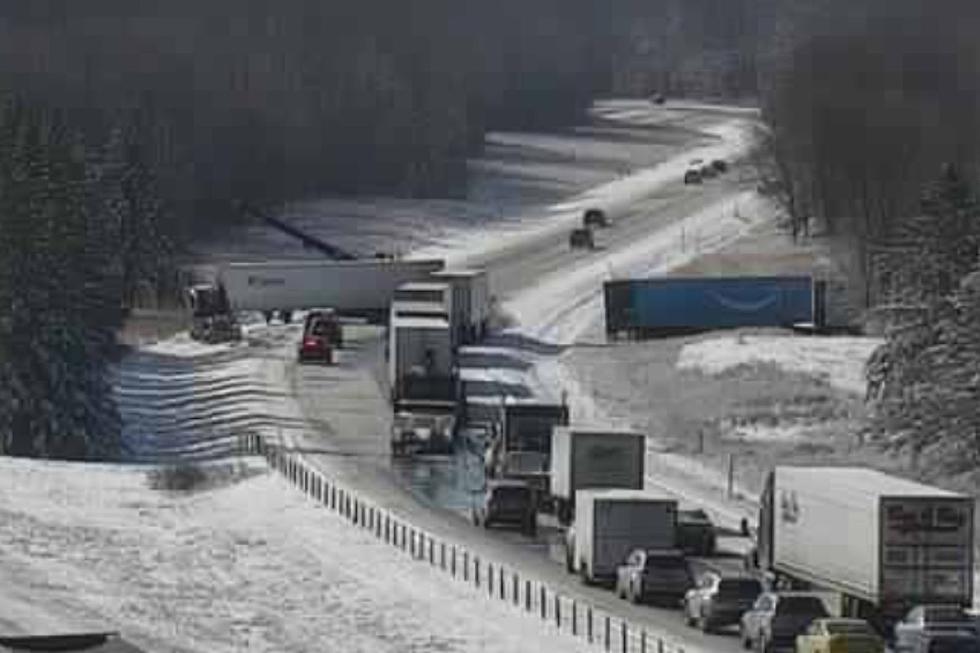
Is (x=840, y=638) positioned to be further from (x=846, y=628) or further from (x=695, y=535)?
(x=695, y=535)

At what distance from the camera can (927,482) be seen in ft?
197

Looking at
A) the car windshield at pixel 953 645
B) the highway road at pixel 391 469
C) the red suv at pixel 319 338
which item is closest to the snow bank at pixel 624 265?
the highway road at pixel 391 469

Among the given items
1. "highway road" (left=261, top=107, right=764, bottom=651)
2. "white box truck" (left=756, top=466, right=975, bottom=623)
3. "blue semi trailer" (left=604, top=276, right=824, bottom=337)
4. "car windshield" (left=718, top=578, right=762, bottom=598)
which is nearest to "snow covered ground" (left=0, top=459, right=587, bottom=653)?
"highway road" (left=261, top=107, right=764, bottom=651)

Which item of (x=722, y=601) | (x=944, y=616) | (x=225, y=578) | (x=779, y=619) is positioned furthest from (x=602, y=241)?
(x=944, y=616)

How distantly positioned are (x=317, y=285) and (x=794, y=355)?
24.7 meters

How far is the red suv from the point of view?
90.5m

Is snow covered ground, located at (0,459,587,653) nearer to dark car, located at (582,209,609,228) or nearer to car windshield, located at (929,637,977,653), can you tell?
car windshield, located at (929,637,977,653)

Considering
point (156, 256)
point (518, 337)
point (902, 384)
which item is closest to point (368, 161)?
point (156, 256)

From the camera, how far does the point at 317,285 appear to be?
346 feet

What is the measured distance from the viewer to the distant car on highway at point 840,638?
36.4m

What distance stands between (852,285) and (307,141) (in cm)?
7783

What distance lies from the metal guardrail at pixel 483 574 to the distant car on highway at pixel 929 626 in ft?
10.9

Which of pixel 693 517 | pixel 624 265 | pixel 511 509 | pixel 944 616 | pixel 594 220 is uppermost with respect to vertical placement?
pixel 594 220

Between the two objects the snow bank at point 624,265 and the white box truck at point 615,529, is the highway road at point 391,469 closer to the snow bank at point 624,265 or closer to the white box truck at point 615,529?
the white box truck at point 615,529
